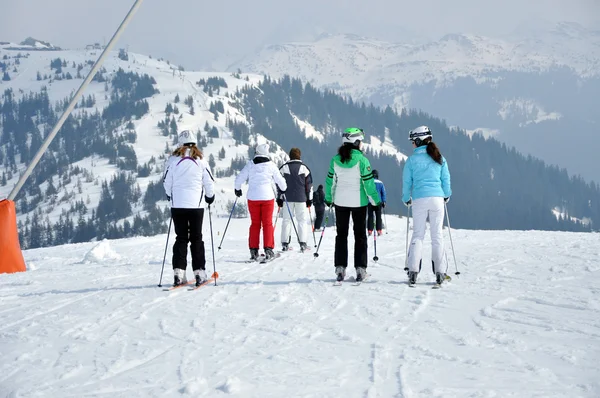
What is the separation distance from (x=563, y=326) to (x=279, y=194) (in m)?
8.99

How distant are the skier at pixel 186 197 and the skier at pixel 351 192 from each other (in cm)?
203

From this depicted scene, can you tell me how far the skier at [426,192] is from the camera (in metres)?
8.93

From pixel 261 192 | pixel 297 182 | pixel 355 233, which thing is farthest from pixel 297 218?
pixel 355 233

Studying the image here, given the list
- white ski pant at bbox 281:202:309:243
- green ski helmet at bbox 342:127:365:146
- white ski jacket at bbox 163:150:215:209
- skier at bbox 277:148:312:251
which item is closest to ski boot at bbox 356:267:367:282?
green ski helmet at bbox 342:127:365:146

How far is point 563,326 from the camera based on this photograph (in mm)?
6137

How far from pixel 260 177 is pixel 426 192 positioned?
461 centimetres

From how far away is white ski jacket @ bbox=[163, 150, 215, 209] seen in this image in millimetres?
9305

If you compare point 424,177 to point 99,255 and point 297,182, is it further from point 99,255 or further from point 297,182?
point 99,255

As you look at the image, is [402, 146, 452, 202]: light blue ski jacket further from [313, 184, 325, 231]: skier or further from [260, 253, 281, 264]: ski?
[313, 184, 325, 231]: skier

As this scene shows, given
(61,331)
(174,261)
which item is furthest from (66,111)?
(61,331)

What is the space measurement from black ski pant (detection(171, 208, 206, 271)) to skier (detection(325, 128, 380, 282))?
7.21ft

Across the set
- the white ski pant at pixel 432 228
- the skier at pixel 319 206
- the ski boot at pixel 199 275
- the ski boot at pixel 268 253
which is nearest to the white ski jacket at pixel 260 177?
the ski boot at pixel 268 253

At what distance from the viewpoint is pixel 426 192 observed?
8922mm

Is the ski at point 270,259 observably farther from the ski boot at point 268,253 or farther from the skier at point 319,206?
the skier at point 319,206
